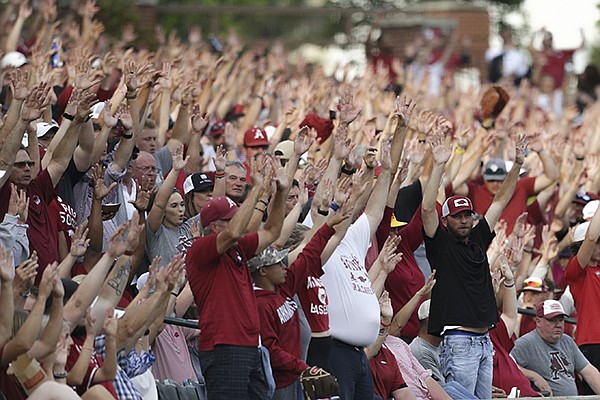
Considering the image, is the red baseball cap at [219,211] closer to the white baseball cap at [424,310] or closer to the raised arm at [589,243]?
the white baseball cap at [424,310]

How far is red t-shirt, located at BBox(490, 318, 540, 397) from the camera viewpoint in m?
11.2

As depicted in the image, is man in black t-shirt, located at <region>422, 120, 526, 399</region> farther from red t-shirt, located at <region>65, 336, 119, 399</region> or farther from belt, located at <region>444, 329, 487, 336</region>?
red t-shirt, located at <region>65, 336, 119, 399</region>

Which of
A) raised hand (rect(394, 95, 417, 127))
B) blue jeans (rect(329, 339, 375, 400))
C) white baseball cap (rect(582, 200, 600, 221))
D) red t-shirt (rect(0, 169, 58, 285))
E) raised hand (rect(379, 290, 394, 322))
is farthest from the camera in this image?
white baseball cap (rect(582, 200, 600, 221))

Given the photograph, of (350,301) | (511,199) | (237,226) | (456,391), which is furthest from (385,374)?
(511,199)

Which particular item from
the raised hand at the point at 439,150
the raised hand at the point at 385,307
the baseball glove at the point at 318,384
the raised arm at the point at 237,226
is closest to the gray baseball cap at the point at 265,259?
the raised arm at the point at 237,226

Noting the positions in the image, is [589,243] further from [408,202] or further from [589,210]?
[589,210]

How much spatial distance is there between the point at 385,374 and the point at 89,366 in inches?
112

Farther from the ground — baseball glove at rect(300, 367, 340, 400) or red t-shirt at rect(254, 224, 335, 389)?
red t-shirt at rect(254, 224, 335, 389)

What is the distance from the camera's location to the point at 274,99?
16312mm

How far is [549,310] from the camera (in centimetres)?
1176

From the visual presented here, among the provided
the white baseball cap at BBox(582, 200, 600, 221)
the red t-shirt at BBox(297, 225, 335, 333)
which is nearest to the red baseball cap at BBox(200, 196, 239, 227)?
the red t-shirt at BBox(297, 225, 335, 333)

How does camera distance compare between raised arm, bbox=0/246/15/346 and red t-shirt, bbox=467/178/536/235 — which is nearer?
raised arm, bbox=0/246/15/346

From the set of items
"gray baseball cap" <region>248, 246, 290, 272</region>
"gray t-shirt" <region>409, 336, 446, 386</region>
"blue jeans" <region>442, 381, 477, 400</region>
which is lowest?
"blue jeans" <region>442, 381, 477, 400</region>

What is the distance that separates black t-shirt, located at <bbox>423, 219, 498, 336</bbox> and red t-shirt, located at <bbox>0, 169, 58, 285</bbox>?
2.76 m
